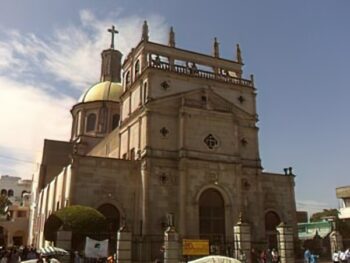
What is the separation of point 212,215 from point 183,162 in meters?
4.47

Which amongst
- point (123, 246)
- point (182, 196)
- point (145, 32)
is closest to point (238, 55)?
point (145, 32)

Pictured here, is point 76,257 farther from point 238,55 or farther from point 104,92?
point 104,92

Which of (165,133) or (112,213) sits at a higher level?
(165,133)

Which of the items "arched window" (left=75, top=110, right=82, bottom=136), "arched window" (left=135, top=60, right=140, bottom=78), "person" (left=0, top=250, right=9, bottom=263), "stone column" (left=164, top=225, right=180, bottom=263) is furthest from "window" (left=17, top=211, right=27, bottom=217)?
"stone column" (left=164, top=225, right=180, bottom=263)

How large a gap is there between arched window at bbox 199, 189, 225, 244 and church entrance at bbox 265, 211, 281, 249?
467cm

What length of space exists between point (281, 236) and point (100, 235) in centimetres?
1004

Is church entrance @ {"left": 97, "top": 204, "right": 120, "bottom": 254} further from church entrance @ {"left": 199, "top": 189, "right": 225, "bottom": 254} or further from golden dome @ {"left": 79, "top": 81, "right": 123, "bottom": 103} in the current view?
golden dome @ {"left": 79, "top": 81, "right": 123, "bottom": 103}

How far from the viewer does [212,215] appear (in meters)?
30.8

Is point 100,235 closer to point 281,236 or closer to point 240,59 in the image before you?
point 281,236

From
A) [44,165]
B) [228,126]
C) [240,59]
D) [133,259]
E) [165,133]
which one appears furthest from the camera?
[44,165]

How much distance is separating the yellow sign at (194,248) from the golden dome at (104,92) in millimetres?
29863

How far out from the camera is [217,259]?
1161 cm

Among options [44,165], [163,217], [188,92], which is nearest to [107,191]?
[163,217]

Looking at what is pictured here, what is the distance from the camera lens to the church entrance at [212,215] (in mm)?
30094
